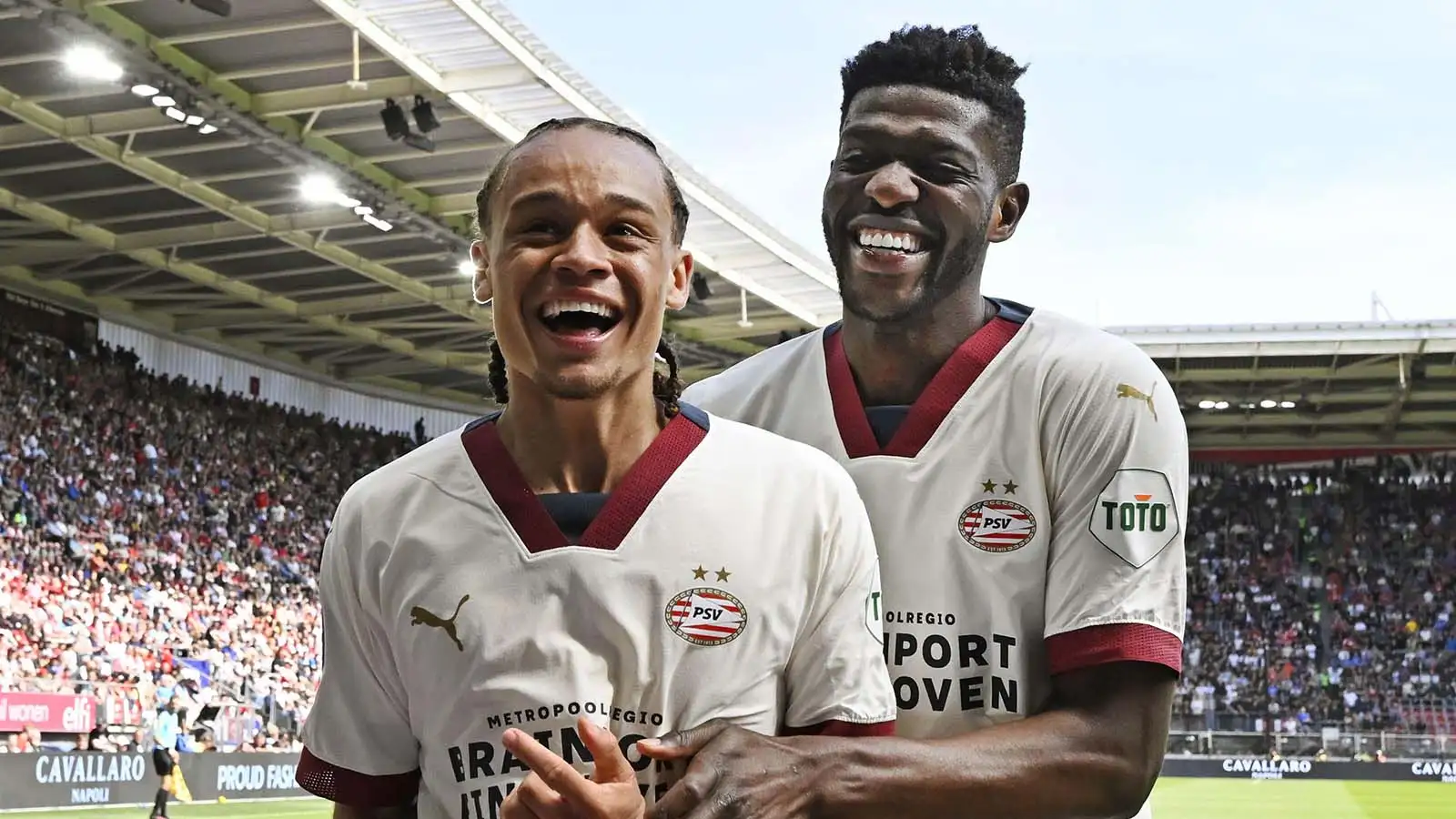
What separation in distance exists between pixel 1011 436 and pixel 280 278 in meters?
29.1

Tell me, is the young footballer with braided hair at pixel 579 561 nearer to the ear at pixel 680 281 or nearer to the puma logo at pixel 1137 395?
the ear at pixel 680 281

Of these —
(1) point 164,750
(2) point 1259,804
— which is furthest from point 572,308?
(2) point 1259,804

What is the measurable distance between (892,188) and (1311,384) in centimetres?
3617

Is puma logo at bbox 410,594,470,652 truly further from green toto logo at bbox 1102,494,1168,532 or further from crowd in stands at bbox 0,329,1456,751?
crowd in stands at bbox 0,329,1456,751

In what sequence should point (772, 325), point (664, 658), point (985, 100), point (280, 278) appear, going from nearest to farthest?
point (664, 658), point (985, 100), point (280, 278), point (772, 325)

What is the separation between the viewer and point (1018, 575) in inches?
115

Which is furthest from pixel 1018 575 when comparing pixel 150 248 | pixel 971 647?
pixel 150 248

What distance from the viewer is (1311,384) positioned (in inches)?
1453

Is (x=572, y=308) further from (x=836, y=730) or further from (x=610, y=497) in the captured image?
(x=836, y=730)

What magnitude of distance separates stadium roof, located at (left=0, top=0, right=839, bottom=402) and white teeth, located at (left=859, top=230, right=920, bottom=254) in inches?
418

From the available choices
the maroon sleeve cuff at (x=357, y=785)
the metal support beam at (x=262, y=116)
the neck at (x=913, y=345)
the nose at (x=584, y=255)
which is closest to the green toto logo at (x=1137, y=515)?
the neck at (x=913, y=345)

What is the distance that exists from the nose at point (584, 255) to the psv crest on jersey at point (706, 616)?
0.48 meters

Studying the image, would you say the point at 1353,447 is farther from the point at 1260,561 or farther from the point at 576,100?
the point at 576,100

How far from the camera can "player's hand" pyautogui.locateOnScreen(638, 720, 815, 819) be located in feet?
7.09
